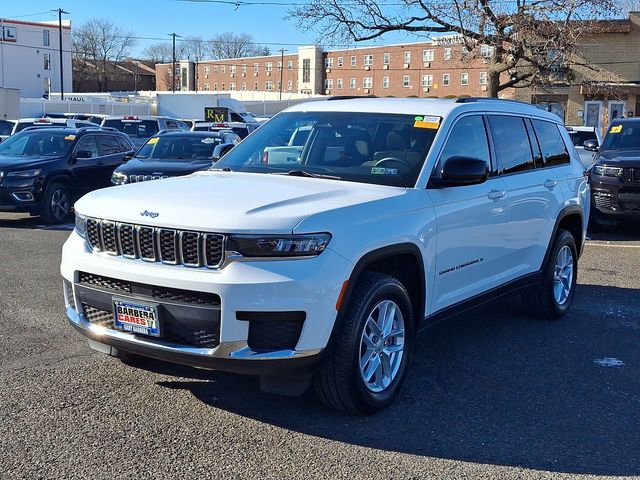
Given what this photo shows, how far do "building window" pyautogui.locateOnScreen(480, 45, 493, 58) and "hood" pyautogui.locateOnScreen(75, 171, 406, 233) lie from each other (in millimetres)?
24119

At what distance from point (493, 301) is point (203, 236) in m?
2.75

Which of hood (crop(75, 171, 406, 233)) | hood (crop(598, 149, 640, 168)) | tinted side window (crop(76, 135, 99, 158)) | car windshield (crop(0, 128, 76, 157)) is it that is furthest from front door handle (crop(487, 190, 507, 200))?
tinted side window (crop(76, 135, 99, 158))

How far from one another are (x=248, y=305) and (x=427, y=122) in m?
2.18

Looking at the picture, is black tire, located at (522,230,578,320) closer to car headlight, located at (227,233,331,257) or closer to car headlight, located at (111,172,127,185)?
car headlight, located at (227,233,331,257)

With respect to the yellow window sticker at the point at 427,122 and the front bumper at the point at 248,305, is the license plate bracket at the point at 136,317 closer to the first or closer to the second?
the front bumper at the point at 248,305

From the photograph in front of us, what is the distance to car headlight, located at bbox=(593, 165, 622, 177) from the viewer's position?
1196 centimetres

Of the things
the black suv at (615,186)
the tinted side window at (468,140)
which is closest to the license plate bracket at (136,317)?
the tinted side window at (468,140)

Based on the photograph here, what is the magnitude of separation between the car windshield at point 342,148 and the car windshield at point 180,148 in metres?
7.19

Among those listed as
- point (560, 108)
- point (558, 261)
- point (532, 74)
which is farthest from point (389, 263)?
point (560, 108)

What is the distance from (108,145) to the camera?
14.8m

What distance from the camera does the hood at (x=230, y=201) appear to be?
3.96 metres

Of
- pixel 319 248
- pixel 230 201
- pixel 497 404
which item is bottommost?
pixel 497 404

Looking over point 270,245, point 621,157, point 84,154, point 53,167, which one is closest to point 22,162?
point 53,167

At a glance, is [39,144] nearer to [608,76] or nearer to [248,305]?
[248,305]
